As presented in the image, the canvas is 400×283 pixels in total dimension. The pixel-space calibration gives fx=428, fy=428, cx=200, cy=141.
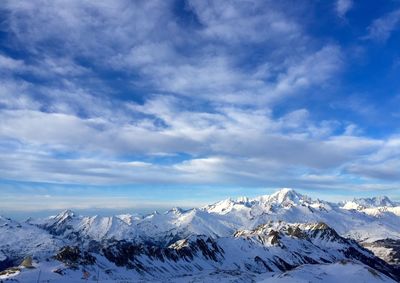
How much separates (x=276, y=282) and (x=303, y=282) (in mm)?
12394

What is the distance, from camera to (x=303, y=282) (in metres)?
195

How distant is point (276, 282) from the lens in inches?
7859
